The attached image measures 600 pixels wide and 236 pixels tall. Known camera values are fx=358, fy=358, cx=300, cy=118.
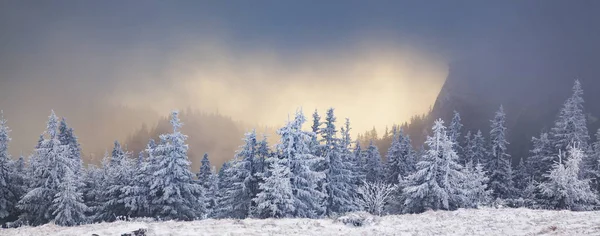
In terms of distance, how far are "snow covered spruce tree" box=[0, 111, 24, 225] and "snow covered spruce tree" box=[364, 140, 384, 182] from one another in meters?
45.0

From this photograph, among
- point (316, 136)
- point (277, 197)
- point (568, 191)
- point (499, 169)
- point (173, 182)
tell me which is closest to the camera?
point (277, 197)

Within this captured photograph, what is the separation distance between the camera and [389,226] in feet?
→ 67.8

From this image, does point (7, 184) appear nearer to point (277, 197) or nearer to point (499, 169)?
point (277, 197)

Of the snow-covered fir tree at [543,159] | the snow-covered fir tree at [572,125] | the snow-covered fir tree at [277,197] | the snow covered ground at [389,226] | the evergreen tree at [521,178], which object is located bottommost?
the snow covered ground at [389,226]

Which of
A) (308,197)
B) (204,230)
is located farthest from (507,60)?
(204,230)

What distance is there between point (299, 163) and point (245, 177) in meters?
5.27

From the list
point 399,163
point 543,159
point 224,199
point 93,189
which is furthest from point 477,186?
point 93,189

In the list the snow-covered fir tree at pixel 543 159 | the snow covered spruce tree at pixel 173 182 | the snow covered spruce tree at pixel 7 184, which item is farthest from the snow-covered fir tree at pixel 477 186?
the snow covered spruce tree at pixel 7 184

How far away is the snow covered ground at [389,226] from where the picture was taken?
1833cm

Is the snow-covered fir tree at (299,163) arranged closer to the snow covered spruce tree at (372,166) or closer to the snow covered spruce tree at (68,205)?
the snow covered spruce tree at (68,205)

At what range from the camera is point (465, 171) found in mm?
37906

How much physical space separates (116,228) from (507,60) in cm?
21875

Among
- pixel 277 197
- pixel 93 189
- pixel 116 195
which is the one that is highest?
pixel 93 189

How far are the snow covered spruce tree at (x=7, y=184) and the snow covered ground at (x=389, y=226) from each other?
1705 centimetres
